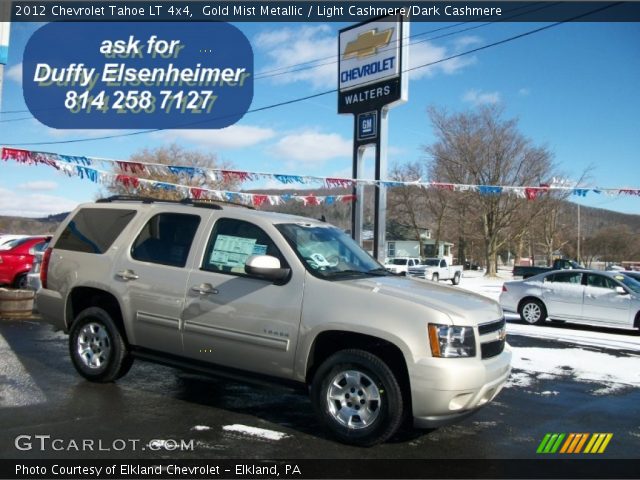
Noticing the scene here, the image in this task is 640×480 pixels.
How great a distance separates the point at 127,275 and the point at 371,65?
16.2 m

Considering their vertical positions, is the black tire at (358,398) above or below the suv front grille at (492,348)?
below

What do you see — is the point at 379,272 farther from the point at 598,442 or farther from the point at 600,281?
the point at 600,281

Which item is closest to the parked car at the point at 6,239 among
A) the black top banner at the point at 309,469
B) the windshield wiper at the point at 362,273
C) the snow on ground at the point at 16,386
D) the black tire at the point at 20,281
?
the black tire at the point at 20,281

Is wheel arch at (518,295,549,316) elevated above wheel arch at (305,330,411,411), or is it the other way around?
wheel arch at (305,330,411,411)

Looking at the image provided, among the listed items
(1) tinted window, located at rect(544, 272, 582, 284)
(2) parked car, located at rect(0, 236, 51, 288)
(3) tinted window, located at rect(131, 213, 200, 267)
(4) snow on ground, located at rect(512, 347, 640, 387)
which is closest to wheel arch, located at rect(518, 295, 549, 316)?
(1) tinted window, located at rect(544, 272, 582, 284)

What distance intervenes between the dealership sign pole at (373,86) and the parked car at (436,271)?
541 inches

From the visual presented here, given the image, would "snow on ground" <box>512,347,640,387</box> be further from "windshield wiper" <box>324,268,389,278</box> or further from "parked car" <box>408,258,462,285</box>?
"parked car" <box>408,258,462,285</box>

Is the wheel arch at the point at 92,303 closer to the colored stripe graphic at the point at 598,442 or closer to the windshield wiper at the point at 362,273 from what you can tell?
the windshield wiper at the point at 362,273

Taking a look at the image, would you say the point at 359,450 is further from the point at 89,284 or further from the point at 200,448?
the point at 89,284

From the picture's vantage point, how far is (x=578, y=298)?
12219mm

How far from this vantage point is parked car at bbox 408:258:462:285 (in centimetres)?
3352

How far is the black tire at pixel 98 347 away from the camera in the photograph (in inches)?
224

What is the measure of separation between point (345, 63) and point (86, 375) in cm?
1719

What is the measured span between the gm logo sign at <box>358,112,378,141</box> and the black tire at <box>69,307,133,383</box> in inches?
605
